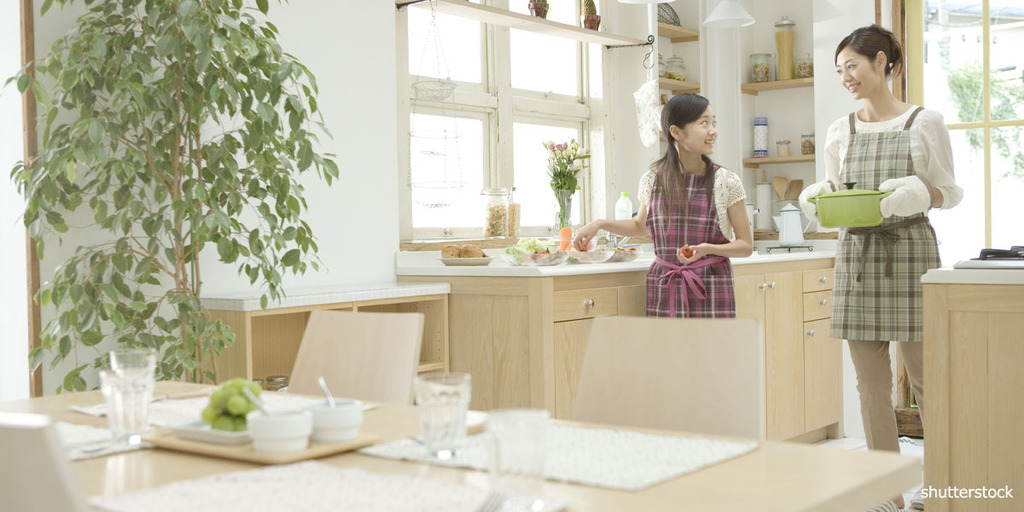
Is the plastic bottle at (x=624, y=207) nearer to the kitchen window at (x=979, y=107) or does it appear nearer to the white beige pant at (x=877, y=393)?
the kitchen window at (x=979, y=107)

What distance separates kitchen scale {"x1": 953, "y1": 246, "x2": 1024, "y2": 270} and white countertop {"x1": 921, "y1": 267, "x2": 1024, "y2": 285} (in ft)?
0.07

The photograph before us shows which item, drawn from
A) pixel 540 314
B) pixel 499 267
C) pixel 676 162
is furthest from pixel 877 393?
pixel 499 267

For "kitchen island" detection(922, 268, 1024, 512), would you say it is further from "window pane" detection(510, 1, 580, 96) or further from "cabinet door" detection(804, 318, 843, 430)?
"window pane" detection(510, 1, 580, 96)

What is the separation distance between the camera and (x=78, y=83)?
2.71 m

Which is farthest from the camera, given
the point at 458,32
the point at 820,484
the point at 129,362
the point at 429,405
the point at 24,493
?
the point at 458,32

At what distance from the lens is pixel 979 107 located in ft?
16.4

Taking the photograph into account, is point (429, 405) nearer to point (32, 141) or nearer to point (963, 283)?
point (963, 283)

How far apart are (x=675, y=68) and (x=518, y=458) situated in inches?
186

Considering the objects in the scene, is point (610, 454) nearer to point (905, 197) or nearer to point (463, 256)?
point (905, 197)

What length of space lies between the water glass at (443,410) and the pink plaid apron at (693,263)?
7.31 ft

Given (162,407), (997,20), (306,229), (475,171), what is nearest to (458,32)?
(475,171)

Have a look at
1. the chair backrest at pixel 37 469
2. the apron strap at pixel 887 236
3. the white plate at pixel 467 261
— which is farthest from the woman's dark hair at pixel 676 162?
the chair backrest at pixel 37 469

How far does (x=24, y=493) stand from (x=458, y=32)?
389 centimetres

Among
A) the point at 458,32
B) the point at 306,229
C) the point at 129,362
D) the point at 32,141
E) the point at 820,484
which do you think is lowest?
the point at 820,484
